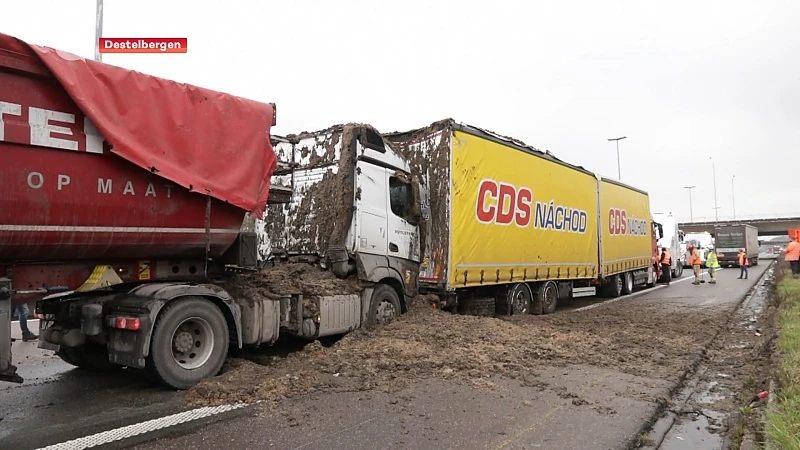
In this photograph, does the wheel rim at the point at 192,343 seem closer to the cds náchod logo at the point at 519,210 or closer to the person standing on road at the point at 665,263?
the cds náchod logo at the point at 519,210

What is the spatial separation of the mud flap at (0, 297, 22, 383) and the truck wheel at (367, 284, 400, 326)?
14.2ft

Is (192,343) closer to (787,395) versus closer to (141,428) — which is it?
(141,428)

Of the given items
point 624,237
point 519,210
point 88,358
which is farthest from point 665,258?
point 88,358

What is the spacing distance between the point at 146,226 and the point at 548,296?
925cm

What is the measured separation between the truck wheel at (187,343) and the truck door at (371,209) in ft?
8.14

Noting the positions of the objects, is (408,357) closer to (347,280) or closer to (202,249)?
(347,280)

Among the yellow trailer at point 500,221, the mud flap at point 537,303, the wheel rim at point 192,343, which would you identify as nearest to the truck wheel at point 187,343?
the wheel rim at point 192,343

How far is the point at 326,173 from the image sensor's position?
26.3 feet

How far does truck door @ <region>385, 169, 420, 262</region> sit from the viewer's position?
842 cm

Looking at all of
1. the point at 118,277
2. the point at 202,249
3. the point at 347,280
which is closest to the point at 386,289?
the point at 347,280

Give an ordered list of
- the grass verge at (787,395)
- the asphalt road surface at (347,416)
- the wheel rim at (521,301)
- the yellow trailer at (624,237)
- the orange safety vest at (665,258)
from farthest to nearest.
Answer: the orange safety vest at (665,258), the yellow trailer at (624,237), the wheel rim at (521,301), the asphalt road surface at (347,416), the grass verge at (787,395)

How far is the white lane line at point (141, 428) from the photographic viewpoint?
404 centimetres

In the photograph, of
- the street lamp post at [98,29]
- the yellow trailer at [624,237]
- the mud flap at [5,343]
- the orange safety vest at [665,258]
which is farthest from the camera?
the orange safety vest at [665,258]

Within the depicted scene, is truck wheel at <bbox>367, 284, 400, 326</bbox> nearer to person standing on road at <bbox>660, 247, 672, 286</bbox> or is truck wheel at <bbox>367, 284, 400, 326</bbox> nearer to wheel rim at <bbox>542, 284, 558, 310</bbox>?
wheel rim at <bbox>542, 284, 558, 310</bbox>
